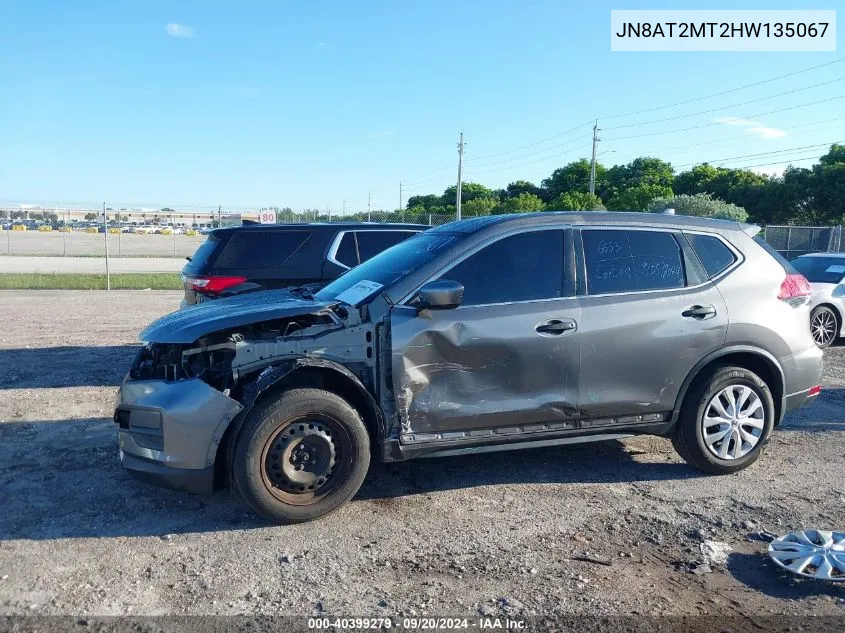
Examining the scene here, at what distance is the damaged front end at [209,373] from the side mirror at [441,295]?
1.35 feet

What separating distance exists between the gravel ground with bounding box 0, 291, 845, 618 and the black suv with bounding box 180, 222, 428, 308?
7.14ft

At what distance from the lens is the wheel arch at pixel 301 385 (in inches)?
167

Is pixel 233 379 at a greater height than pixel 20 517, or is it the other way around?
pixel 233 379

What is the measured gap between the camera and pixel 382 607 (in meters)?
3.40

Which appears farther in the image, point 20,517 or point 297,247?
point 297,247

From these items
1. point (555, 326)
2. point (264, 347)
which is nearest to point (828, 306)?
point (555, 326)

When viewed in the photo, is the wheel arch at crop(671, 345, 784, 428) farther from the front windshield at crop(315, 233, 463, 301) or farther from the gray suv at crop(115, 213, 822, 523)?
the front windshield at crop(315, 233, 463, 301)

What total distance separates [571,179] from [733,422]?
67003 millimetres

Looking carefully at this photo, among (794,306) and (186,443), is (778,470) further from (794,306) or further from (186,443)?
(186,443)

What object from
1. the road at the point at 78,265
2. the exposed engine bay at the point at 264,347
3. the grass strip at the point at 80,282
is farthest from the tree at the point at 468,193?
the exposed engine bay at the point at 264,347

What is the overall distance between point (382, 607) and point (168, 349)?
2.26 metres

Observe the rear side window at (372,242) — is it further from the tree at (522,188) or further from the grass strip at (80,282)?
the tree at (522,188)

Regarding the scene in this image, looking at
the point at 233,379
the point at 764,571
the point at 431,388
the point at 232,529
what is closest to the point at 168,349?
the point at 233,379

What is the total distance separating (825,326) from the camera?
37.3ft
